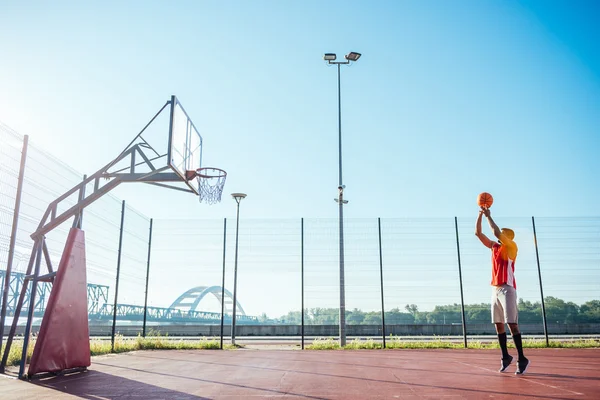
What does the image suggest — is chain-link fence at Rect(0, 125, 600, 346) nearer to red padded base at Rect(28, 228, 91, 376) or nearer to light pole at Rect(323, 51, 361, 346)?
light pole at Rect(323, 51, 361, 346)

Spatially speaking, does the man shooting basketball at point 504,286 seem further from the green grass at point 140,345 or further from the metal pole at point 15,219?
the green grass at point 140,345

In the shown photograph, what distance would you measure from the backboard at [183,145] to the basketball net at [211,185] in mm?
176

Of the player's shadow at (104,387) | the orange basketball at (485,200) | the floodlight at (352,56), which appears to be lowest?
the player's shadow at (104,387)

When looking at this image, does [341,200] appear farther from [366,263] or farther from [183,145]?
[183,145]

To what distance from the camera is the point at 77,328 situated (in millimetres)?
6574

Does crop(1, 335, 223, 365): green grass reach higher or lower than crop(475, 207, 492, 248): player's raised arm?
lower

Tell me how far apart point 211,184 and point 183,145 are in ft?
4.24

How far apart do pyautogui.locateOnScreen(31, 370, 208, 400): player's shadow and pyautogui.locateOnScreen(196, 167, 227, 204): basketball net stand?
13.6ft

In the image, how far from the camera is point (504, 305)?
18.9ft

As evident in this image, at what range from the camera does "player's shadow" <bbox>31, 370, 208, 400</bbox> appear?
452 centimetres

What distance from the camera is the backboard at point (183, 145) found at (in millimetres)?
7773

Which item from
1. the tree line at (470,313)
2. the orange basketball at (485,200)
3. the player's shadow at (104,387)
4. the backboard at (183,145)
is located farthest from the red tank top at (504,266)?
the tree line at (470,313)

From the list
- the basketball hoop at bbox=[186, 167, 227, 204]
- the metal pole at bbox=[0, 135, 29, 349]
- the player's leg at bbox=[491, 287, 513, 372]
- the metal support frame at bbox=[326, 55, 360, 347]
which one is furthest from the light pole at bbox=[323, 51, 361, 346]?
the metal pole at bbox=[0, 135, 29, 349]

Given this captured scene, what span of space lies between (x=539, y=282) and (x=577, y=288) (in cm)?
113
